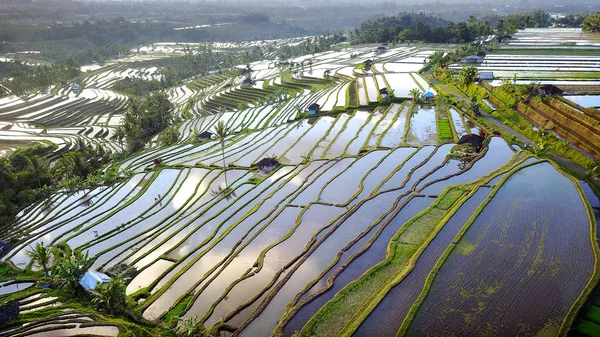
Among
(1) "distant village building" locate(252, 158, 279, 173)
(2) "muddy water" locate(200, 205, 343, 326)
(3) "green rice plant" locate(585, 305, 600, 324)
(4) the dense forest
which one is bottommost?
(3) "green rice plant" locate(585, 305, 600, 324)

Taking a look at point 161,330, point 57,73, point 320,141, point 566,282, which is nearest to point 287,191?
point 320,141

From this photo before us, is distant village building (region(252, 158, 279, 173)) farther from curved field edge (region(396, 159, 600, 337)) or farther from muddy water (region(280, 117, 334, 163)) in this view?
curved field edge (region(396, 159, 600, 337))

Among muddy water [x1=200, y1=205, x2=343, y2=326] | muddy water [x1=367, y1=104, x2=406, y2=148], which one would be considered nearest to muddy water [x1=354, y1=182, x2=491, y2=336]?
muddy water [x1=200, y1=205, x2=343, y2=326]

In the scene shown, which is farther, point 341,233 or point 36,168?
point 36,168

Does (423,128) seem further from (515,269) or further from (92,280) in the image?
(92,280)

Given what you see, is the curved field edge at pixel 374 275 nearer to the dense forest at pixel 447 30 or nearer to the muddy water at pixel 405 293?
the muddy water at pixel 405 293

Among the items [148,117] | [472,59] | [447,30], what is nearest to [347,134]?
[148,117]
